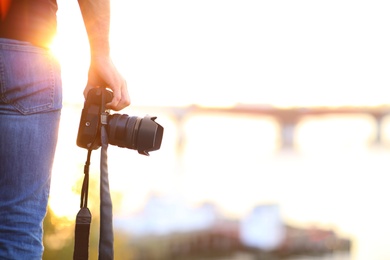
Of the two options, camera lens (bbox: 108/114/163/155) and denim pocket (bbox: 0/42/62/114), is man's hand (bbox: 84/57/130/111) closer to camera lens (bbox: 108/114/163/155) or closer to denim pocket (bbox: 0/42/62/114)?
camera lens (bbox: 108/114/163/155)

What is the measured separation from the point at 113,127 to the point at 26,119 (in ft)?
0.89

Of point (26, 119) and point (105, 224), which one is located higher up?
point (26, 119)

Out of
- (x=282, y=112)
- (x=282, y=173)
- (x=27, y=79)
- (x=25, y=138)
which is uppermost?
(x=282, y=112)

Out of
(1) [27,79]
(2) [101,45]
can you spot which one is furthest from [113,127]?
(1) [27,79]

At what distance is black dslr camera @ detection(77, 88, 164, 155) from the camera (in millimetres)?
1459

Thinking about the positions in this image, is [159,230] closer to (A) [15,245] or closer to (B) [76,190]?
(B) [76,190]

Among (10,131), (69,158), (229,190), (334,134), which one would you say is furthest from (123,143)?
(334,134)

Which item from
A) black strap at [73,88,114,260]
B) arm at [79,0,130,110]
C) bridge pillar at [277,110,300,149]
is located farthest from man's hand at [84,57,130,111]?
bridge pillar at [277,110,300,149]

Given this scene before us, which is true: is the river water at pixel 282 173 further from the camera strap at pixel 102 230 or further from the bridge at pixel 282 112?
the camera strap at pixel 102 230

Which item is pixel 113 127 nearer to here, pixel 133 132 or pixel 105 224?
pixel 133 132

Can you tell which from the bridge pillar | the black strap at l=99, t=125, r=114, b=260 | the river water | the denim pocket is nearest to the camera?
the denim pocket

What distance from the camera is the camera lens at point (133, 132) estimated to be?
58.7 inches

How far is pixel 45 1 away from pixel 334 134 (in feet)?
306

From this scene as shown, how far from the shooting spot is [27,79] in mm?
1258
